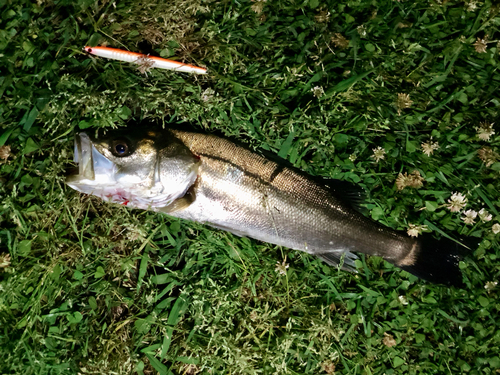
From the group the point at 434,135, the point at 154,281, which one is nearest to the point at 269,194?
the point at 154,281

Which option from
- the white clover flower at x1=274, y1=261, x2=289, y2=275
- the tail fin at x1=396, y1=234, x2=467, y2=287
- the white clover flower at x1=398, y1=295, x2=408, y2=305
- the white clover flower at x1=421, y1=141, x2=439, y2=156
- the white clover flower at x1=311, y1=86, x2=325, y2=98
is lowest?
the white clover flower at x1=398, y1=295, x2=408, y2=305

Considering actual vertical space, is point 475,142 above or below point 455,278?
above

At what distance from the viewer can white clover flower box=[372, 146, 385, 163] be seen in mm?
3211

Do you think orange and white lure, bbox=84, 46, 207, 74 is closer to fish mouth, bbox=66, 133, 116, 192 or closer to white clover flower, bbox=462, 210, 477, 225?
fish mouth, bbox=66, 133, 116, 192

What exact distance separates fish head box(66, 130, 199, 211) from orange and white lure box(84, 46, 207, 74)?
24.7 inches

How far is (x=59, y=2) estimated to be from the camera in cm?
281

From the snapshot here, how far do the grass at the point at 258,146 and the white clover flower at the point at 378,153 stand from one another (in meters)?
0.03

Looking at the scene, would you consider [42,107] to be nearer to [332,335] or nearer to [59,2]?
[59,2]

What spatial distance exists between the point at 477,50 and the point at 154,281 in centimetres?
371

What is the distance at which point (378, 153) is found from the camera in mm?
3211

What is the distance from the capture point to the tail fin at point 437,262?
3.20 m

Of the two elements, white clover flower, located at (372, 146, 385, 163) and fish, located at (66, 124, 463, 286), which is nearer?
fish, located at (66, 124, 463, 286)

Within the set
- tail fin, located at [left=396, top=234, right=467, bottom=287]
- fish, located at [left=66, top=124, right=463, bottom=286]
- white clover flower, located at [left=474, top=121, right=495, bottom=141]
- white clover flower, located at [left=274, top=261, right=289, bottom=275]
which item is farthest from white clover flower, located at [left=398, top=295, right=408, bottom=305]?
white clover flower, located at [left=474, top=121, right=495, bottom=141]

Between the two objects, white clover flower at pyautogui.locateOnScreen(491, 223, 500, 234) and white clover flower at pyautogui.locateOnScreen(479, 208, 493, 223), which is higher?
white clover flower at pyautogui.locateOnScreen(479, 208, 493, 223)
